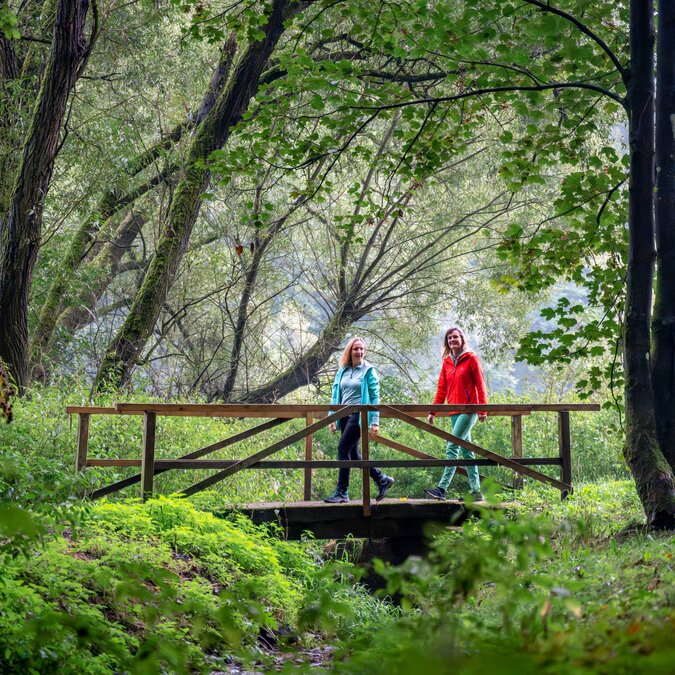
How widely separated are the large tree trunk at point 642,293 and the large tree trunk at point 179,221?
7576mm

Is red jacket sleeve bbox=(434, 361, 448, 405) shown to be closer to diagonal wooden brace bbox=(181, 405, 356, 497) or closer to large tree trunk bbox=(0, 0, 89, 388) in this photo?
diagonal wooden brace bbox=(181, 405, 356, 497)

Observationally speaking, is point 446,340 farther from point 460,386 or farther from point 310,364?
point 310,364

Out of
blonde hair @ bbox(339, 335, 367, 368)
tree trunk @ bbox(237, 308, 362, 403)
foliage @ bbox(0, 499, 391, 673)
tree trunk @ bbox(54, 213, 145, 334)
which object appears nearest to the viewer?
foliage @ bbox(0, 499, 391, 673)

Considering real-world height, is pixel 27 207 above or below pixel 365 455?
above

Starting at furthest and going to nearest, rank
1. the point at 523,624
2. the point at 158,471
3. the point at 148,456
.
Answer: the point at 158,471 → the point at 148,456 → the point at 523,624

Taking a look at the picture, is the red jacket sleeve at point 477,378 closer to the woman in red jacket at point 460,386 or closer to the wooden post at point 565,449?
the woman in red jacket at point 460,386

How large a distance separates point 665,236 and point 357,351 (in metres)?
3.57

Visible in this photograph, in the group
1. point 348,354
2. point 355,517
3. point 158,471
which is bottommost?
point 355,517

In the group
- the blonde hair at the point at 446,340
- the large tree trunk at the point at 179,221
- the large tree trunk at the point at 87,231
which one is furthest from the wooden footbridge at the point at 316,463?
the large tree trunk at the point at 87,231

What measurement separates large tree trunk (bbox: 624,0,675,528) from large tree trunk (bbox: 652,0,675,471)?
94 mm

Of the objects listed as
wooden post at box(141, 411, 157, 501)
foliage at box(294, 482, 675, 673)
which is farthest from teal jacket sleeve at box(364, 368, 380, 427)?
foliage at box(294, 482, 675, 673)

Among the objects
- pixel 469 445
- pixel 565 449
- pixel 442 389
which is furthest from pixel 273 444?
pixel 565 449

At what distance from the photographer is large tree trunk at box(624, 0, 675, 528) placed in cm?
620

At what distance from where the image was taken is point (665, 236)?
6652mm
